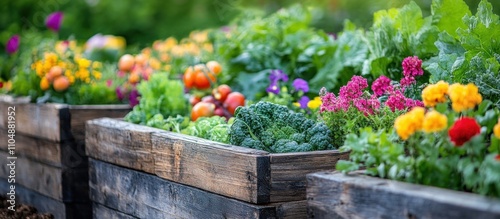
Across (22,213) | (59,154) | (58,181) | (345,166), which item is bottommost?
(22,213)

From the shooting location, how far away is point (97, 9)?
9.32m

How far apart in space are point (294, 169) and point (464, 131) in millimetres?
716

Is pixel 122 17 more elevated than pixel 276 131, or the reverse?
pixel 122 17

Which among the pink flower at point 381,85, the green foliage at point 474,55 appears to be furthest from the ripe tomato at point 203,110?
the green foliage at point 474,55

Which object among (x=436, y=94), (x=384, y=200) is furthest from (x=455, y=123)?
(x=384, y=200)

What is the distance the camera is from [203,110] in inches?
150

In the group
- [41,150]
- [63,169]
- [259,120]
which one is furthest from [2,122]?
[259,120]

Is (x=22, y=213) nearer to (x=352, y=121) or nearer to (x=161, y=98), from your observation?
(x=161, y=98)

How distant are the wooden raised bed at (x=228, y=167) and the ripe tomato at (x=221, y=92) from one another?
2.23ft

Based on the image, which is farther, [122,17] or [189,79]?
[122,17]

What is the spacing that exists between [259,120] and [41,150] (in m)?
1.92

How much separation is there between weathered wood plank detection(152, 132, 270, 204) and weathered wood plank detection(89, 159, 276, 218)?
0.03 meters

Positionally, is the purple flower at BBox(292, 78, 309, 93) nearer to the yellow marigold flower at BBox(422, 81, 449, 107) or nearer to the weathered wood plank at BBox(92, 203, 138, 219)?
the weathered wood plank at BBox(92, 203, 138, 219)

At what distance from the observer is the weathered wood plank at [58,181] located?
4039 millimetres
